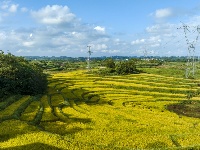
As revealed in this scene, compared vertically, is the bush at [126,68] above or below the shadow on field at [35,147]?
above

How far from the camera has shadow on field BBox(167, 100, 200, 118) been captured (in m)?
56.3

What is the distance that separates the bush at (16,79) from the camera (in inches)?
2368

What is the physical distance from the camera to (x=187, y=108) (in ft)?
201

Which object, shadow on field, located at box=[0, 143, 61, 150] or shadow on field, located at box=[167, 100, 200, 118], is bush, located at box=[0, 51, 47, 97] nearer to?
shadow on field, located at box=[167, 100, 200, 118]

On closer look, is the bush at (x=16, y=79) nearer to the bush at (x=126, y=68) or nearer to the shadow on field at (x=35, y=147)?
Result: the shadow on field at (x=35, y=147)

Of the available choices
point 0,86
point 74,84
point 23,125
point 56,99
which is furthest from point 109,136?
point 74,84

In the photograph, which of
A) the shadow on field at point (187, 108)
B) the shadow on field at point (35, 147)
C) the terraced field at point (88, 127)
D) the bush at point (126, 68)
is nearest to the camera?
the shadow on field at point (35, 147)

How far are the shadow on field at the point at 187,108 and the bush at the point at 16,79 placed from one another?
1142 inches

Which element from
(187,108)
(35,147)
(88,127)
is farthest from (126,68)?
(35,147)

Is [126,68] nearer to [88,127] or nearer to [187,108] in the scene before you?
[187,108]

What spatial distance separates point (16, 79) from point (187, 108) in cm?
3549

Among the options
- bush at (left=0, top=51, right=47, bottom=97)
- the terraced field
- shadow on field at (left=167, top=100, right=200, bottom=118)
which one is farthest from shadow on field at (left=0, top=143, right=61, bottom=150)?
shadow on field at (left=167, top=100, right=200, bottom=118)

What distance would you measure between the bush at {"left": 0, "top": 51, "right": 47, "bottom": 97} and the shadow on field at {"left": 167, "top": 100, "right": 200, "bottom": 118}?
95.2 ft

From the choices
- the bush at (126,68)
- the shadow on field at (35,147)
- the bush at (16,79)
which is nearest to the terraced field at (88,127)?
the shadow on field at (35,147)
